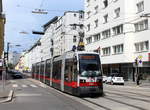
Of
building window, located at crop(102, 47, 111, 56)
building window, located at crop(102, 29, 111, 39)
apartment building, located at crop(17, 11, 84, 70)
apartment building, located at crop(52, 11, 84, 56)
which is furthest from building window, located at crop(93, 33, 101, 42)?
apartment building, located at crop(52, 11, 84, 56)

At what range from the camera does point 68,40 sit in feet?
293

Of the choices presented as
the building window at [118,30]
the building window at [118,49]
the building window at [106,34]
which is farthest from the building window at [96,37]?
the building window at [118,49]

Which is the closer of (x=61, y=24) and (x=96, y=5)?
(x=96, y=5)

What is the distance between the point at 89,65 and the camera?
20.2 meters

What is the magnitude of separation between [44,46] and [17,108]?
365 feet

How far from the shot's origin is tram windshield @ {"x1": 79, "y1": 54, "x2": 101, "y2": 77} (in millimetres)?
19969

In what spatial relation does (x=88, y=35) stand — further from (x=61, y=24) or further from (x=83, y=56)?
(x=83, y=56)

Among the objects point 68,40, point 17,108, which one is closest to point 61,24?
point 68,40

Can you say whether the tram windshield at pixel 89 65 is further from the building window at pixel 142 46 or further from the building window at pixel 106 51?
the building window at pixel 106 51

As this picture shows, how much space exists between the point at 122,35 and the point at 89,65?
29.4 m

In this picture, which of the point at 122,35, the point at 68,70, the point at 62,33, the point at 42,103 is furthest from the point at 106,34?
the point at 42,103

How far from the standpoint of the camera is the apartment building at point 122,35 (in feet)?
147

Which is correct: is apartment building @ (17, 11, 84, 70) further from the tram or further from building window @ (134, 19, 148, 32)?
the tram

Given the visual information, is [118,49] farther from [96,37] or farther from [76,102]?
[76,102]
